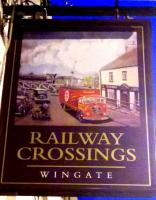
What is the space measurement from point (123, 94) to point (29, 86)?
22.4 inches

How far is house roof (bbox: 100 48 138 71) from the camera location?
287 cm

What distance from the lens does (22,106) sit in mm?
2729

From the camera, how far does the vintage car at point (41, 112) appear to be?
2.72 metres

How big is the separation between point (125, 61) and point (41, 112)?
62 cm

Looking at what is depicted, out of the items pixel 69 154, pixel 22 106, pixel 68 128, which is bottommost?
pixel 69 154

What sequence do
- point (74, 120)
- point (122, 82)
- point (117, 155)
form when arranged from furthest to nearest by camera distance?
point (122, 82) < point (74, 120) < point (117, 155)

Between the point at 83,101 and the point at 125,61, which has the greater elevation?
the point at 125,61

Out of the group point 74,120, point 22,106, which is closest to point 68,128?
point 74,120

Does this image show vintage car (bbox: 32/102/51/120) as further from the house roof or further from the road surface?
the house roof

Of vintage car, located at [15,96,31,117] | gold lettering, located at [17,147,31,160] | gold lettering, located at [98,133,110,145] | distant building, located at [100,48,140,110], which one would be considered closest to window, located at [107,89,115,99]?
distant building, located at [100,48,140,110]

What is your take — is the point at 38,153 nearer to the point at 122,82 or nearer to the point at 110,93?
the point at 110,93

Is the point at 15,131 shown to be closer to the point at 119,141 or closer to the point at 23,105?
the point at 23,105

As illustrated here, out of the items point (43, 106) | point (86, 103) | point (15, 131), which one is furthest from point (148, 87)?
point (15, 131)

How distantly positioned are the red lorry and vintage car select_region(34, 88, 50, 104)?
9cm
